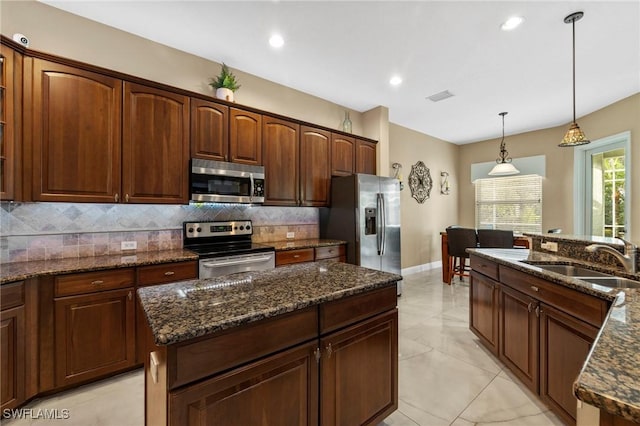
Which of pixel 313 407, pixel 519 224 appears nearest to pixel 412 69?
pixel 313 407

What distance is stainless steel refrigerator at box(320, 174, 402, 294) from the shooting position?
3.64 meters

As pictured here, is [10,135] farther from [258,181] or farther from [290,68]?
[290,68]

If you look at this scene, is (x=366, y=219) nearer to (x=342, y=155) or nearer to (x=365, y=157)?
(x=342, y=155)

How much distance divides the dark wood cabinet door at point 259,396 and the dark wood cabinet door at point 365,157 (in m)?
3.36

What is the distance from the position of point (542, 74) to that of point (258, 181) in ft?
11.8

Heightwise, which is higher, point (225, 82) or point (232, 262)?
point (225, 82)

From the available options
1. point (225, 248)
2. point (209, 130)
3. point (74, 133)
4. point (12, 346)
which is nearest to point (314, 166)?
point (209, 130)

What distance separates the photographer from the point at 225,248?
2900mm

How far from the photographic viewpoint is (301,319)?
3.99 ft

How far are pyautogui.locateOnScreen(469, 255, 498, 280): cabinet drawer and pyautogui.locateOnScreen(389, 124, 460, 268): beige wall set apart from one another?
2700 mm

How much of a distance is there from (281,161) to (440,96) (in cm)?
249

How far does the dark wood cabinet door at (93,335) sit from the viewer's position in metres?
1.95

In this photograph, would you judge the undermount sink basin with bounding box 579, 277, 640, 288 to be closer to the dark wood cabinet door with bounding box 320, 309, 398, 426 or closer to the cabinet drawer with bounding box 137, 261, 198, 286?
the dark wood cabinet door with bounding box 320, 309, 398, 426

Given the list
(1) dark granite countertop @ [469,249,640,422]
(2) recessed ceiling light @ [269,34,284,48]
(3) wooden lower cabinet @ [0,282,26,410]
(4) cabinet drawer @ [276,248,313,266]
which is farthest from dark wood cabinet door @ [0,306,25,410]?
(2) recessed ceiling light @ [269,34,284,48]
